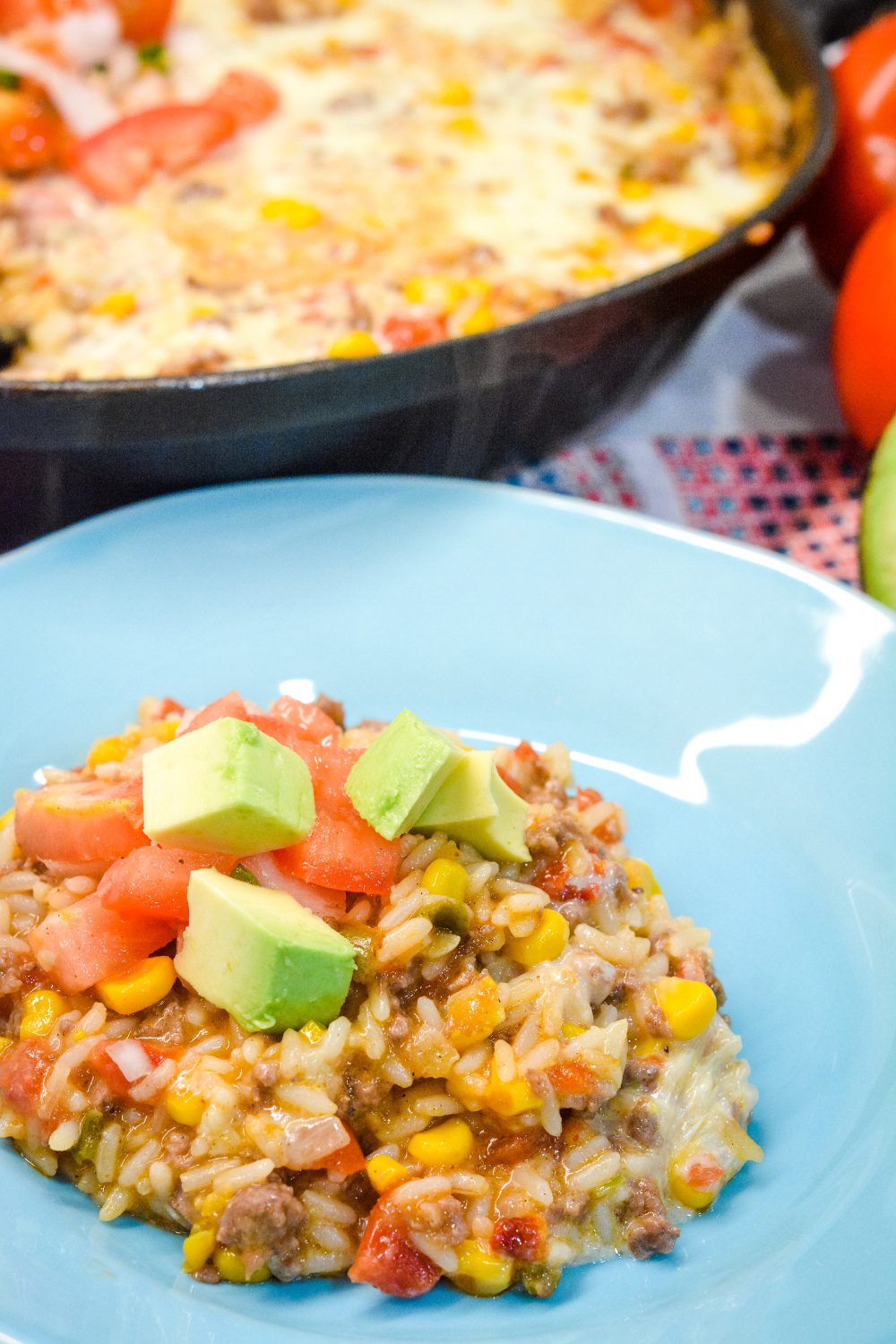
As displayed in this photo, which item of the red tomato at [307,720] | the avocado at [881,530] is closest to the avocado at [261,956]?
the red tomato at [307,720]

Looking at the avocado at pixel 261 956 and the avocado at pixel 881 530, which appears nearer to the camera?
the avocado at pixel 261 956

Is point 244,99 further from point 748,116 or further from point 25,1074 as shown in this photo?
point 25,1074

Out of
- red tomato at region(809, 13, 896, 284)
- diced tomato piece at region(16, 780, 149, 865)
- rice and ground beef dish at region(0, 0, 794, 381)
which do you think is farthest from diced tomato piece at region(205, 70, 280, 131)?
diced tomato piece at region(16, 780, 149, 865)

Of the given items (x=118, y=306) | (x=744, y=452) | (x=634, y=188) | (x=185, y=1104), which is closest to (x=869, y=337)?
(x=744, y=452)

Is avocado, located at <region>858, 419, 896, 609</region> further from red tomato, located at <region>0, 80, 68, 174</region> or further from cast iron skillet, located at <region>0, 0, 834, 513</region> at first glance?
red tomato, located at <region>0, 80, 68, 174</region>

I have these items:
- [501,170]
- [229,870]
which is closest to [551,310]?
[501,170]

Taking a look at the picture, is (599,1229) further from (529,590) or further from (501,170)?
(501,170)

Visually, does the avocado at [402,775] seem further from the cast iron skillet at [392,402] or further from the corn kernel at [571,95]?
the corn kernel at [571,95]
